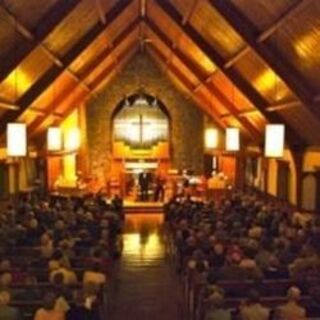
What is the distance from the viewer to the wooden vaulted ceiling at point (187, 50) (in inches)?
593

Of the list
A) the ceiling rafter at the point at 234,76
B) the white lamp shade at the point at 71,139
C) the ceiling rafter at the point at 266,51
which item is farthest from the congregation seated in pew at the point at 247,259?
the white lamp shade at the point at 71,139

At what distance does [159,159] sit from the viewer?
33156 millimetres

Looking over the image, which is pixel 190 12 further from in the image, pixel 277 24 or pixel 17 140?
pixel 17 140

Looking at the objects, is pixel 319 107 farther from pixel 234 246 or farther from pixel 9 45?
pixel 9 45

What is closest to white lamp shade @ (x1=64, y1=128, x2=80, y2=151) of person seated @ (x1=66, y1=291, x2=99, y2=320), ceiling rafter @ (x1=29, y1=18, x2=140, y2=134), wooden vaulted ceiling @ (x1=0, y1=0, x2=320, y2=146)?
wooden vaulted ceiling @ (x1=0, y1=0, x2=320, y2=146)

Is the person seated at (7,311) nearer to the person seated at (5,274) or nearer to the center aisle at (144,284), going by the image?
the person seated at (5,274)

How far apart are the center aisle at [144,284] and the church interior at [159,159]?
7 cm

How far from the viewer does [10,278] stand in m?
12.4

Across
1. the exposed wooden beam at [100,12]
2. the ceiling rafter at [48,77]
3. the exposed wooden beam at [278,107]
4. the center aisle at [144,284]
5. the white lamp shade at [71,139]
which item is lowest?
the center aisle at [144,284]

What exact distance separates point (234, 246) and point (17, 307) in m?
5.46

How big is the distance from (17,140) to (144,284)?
447 cm

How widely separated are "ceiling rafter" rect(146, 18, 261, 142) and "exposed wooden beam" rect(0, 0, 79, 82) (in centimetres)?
751

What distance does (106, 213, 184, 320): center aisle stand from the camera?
1366 centimetres

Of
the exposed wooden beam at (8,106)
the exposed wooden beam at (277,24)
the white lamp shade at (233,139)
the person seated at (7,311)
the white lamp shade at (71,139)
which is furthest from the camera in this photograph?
the white lamp shade at (71,139)
